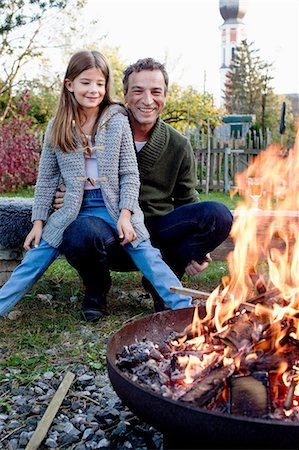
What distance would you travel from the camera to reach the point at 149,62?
10.8 feet

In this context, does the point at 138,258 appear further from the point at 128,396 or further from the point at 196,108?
the point at 196,108

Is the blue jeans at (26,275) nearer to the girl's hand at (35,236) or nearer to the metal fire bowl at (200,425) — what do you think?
the girl's hand at (35,236)

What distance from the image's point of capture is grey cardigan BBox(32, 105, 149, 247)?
10.3ft

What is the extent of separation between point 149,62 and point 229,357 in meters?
2.00

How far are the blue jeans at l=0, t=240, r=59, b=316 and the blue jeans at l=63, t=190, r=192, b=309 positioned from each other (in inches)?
4.8

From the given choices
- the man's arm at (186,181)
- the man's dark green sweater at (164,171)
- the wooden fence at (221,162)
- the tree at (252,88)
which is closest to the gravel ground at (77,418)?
the man's dark green sweater at (164,171)

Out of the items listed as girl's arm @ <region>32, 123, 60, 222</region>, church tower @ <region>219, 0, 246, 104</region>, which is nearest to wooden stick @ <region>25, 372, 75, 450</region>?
girl's arm @ <region>32, 123, 60, 222</region>

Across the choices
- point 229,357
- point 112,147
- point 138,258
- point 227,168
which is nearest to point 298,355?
point 229,357

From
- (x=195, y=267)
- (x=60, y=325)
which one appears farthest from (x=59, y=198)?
(x=195, y=267)

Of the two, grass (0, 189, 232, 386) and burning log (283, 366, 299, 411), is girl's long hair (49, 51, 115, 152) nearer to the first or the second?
grass (0, 189, 232, 386)

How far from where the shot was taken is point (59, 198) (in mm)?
3281

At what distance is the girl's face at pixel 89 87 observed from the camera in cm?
316

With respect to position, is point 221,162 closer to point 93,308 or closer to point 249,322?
point 93,308

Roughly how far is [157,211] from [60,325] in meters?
0.90
